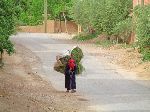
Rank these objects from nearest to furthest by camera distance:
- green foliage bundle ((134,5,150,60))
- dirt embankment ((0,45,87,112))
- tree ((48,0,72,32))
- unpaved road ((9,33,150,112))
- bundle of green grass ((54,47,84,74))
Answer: dirt embankment ((0,45,87,112)), unpaved road ((9,33,150,112)), bundle of green grass ((54,47,84,74)), green foliage bundle ((134,5,150,60)), tree ((48,0,72,32))

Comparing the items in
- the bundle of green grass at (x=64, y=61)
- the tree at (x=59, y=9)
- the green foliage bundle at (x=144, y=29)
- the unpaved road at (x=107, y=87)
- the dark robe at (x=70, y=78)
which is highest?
the tree at (x=59, y=9)

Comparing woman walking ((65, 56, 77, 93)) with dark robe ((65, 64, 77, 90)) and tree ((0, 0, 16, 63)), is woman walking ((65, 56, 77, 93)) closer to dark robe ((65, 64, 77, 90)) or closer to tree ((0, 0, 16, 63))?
dark robe ((65, 64, 77, 90))

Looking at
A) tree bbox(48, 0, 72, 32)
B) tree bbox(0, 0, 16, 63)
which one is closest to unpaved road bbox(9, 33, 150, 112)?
tree bbox(0, 0, 16, 63)

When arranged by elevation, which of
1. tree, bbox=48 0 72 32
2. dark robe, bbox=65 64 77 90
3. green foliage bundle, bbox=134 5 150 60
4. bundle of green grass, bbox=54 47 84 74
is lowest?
dark robe, bbox=65 64 77 90

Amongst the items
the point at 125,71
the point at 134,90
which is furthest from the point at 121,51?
the point at 134,90

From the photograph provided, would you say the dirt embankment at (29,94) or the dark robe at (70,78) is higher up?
the dark robe at (70,78)

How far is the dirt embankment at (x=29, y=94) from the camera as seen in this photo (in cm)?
1566

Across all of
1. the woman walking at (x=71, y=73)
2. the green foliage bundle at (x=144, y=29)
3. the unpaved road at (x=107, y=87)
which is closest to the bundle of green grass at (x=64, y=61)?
the woman walking at (x=71, y=73)

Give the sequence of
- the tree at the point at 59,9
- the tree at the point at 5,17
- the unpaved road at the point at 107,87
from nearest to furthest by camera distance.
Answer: the unpaved road at the point at 107,87 → the tree at the point at 5,17 → the tree at the point at 59,9

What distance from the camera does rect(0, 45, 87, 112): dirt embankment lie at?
15664 mm

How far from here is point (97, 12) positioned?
46.6 metres

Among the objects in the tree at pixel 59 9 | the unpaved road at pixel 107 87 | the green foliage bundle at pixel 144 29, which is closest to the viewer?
the unpaved road at pixel 107 87

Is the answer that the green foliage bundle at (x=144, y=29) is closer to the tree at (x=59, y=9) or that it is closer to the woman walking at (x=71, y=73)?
the woman walking at (x=71, y=73)

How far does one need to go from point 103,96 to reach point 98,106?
2395mm
